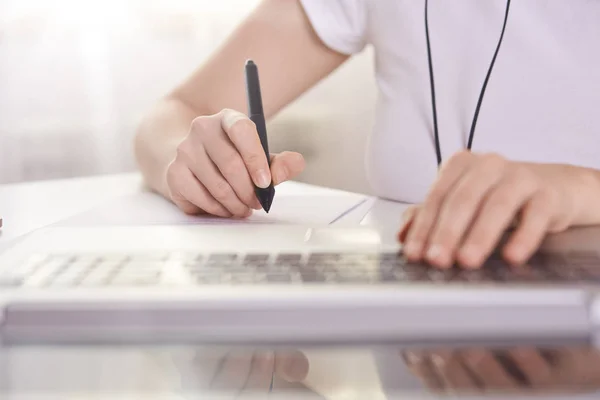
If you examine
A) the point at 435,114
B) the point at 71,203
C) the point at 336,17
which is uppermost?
the point at 336,17

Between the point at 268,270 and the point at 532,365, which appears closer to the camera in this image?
the point at 532,365

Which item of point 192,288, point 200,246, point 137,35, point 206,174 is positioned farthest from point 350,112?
point 192,288

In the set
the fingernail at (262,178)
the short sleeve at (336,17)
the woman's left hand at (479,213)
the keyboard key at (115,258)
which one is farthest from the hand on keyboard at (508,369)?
the short sleeve at (336,17)

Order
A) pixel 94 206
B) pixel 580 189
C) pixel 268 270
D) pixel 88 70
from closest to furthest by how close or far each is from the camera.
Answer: pixel 268 270 < pixel 580 189 < pixel 94 206 < pixel 88 70

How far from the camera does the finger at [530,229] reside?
42 cm

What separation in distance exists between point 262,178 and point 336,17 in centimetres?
41

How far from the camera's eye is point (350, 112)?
Result: 1531mm

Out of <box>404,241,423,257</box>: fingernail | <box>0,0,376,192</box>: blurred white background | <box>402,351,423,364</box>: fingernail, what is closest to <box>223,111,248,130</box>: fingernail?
<box>404,241,423,257</box>: fingernail

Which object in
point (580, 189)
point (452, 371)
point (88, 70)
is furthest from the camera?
point (88, 70)

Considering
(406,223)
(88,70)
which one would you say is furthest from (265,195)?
(88,70)

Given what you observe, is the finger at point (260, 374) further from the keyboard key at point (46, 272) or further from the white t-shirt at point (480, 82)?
the white t-shirt at point (480, 82)

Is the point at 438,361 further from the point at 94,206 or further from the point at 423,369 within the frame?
the point at 94,206

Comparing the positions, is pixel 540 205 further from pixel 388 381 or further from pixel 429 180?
pixel 429 180

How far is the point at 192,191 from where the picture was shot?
2.19ft
